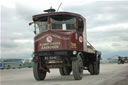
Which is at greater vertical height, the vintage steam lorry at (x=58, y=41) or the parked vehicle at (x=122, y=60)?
the vintage steam lorry at (x=58, y=41)

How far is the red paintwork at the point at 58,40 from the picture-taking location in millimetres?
13289

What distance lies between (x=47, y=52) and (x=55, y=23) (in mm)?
1651

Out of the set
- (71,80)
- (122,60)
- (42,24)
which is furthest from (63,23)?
(122,60)

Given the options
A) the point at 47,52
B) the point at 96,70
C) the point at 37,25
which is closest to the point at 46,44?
the point at 47,52

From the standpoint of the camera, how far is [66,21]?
1387cm

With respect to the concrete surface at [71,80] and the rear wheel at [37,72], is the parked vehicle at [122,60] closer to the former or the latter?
the concrete surface at [71,80]

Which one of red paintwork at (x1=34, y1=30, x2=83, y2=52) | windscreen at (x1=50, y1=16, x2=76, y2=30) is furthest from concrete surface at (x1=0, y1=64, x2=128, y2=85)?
windscreen at (x1=50, y1=16, x2=76, y2=30)

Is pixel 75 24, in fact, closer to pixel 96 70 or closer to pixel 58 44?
pixel 58 44

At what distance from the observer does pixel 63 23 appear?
45.3 feet

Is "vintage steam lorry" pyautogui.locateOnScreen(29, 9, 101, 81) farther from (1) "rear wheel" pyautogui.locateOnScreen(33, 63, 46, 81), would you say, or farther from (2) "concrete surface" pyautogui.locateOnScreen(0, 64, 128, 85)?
(2) "concrete surface" pyautogui.locateOnScreen(0, 64, 128, 85)

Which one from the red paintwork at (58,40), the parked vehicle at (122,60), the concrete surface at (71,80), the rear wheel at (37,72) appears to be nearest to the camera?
the concrete surface at (71,80)

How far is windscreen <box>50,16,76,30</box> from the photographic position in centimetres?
1372

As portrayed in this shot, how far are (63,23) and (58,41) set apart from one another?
1.11 meters

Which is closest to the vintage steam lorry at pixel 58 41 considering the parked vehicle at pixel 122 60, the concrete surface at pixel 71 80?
the concrete surface at pixel 71 80
